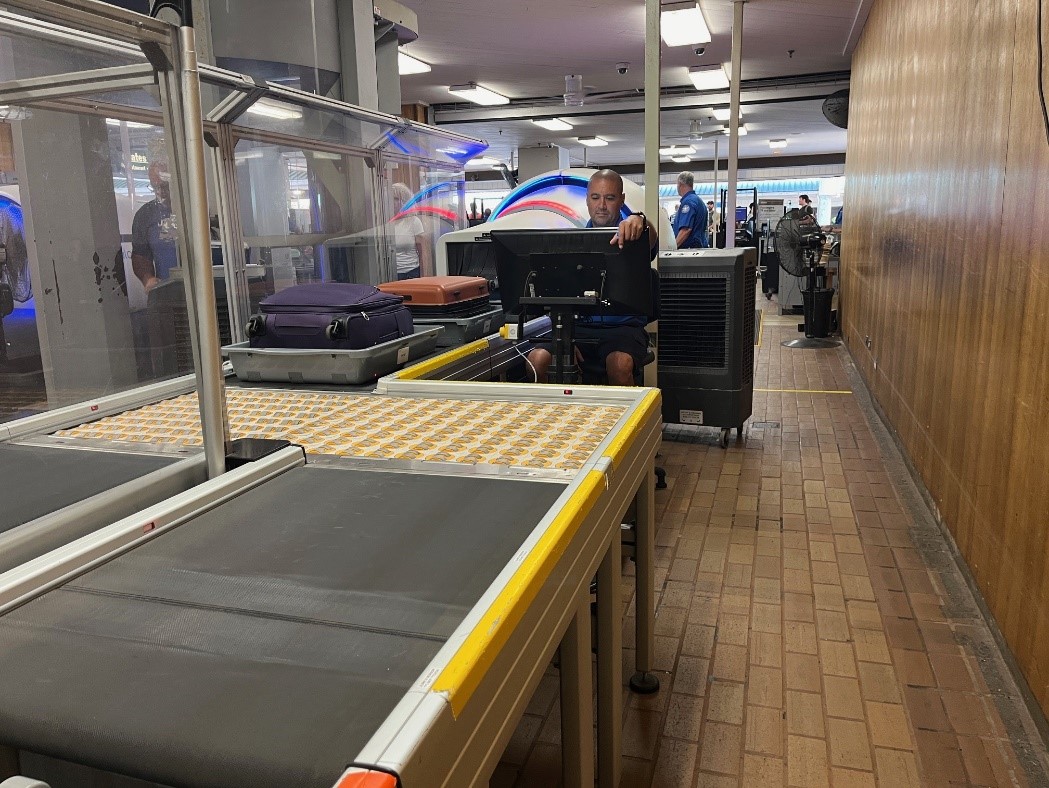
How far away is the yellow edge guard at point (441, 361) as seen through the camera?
242 cm

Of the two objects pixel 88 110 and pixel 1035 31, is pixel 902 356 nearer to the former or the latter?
pixel 1035 31

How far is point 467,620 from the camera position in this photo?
938mm

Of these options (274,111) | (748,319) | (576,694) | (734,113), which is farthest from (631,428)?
(734,113)

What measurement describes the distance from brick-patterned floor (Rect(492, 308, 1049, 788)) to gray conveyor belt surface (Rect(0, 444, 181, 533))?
1.18 m

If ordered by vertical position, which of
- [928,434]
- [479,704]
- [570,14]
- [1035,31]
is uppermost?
[570,14]

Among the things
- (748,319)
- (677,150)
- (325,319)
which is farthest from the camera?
(677,150)

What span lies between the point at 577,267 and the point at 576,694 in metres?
2.02

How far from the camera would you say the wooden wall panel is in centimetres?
222

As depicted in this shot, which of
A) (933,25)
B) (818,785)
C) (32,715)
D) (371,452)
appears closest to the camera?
(32,715)

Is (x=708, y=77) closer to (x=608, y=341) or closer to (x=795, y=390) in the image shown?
(x=795, y=390)

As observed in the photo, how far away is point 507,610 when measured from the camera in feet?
3.14

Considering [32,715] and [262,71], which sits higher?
[262,71]

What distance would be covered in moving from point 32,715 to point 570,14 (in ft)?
24.9

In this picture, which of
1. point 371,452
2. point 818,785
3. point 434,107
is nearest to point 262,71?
point 371,452
